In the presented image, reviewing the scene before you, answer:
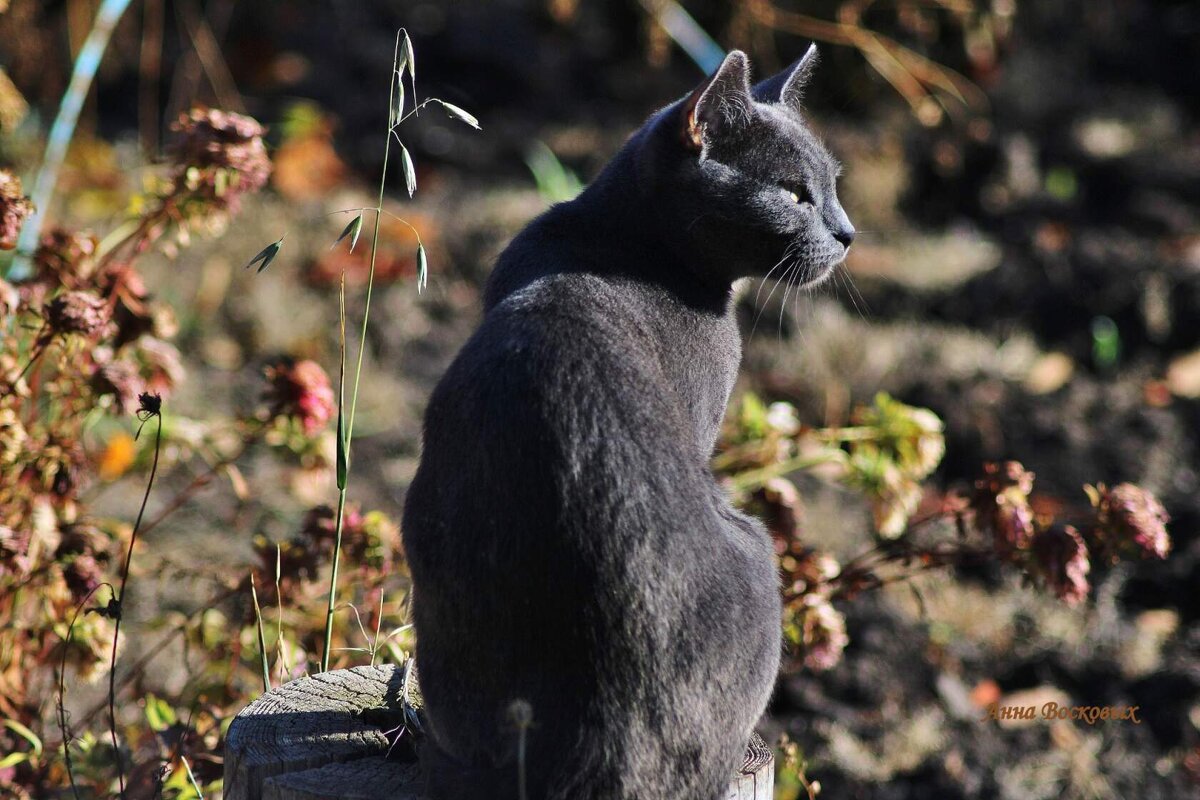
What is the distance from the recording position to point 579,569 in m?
1.71

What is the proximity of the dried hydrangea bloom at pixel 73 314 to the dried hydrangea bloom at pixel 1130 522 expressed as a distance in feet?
6.27

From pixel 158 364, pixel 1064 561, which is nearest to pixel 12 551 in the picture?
pixel 158 364

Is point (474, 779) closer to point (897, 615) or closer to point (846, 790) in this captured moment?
point (846, 790)

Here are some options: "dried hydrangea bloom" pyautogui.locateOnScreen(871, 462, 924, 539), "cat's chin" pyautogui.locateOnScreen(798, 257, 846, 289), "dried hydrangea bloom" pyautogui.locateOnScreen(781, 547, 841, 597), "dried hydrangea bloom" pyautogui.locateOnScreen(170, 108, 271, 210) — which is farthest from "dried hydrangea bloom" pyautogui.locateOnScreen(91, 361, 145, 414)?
"dried hydrangea bloom" pyautogui.locateOnScreen(871, 462, 924, 539)

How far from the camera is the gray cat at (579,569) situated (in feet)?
5.64

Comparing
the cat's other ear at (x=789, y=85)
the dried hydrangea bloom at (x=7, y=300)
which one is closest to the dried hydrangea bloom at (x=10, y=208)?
the dried hydrangea bloom at (x=7, y=300)

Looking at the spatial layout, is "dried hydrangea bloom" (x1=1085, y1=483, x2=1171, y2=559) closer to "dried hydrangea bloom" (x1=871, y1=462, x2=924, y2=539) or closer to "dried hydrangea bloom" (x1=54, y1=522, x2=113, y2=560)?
"dried hydrangea bloom" (x1=871, y1=462, x2=924, y2=539)

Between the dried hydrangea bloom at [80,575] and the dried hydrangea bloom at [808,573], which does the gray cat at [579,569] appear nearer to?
the dried hydrangea bloom at [808,573]

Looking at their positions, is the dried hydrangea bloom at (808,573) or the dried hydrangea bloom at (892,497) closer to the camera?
the dried hydrangea bloom at (808,573)

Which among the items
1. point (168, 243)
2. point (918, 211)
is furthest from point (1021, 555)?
point (918, 211)

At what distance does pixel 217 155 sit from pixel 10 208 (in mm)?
408

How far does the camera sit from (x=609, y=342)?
1824 millimetres

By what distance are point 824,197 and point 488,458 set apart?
0.96m

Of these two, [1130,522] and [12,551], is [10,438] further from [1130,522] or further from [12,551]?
[1130,522]
